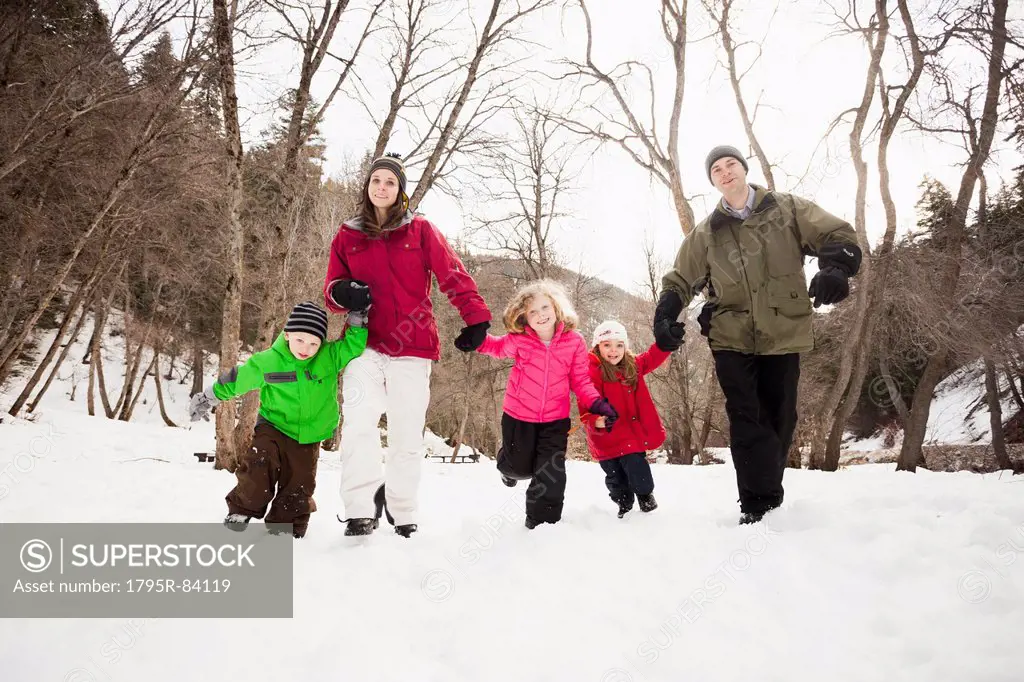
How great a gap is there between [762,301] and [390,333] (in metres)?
2.18

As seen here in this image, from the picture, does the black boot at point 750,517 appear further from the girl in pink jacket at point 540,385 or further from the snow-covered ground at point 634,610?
the girl in pink jacket at point 540,385

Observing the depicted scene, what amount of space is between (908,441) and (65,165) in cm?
1543

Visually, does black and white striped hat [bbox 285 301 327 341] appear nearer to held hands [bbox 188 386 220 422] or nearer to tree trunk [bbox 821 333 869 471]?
held hands [bbox 188 386 220 422]

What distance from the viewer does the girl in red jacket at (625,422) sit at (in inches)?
153

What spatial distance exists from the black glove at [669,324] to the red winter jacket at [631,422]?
1.83 ft

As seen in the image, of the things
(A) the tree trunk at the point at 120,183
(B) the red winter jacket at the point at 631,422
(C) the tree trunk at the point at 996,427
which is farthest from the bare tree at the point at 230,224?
(C) the tree trunk at the point at 996,427

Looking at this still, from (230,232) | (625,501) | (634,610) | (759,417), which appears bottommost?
(625,501)

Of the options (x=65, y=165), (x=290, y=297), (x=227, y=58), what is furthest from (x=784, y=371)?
(x=290, y=297)

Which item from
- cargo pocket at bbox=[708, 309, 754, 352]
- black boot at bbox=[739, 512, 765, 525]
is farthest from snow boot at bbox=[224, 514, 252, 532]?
cargo pocket at bbox=[708, 309, 754, 352]

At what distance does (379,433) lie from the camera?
3.05 metres

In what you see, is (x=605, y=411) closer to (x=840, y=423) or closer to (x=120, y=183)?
(x=840, y=423)

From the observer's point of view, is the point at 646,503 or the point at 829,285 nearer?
the point at 829,285

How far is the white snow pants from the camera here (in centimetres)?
303

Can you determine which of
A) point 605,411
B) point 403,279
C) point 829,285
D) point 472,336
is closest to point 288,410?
point 403,279
